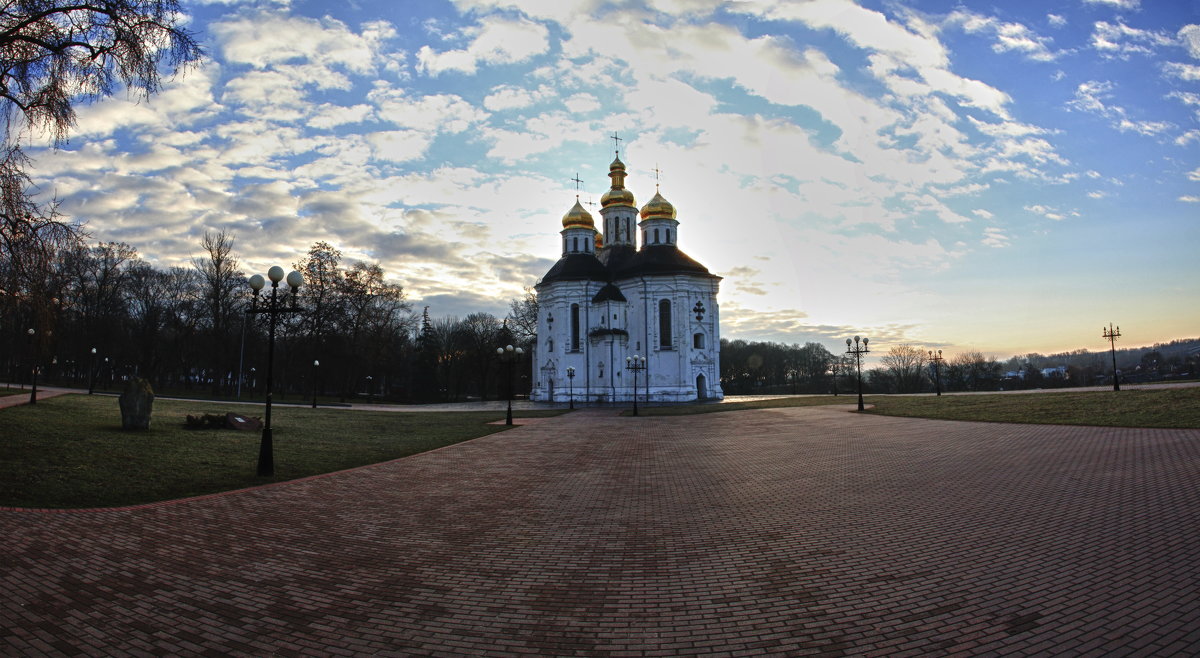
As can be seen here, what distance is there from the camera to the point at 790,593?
200 inches

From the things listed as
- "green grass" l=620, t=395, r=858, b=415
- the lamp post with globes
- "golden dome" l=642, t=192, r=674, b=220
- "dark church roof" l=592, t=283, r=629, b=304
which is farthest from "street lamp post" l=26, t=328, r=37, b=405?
"golden dome" l=642, t=192, r=674, b=220

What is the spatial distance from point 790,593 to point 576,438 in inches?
555

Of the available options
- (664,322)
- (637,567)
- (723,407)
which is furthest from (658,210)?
(637,567)

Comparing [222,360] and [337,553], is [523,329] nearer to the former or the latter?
[222,360]

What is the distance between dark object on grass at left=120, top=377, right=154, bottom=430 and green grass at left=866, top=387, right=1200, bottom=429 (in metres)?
27.5

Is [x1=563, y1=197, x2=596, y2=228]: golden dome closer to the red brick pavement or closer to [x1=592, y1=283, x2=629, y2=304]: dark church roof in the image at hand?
[x1=592, y1=283, x2=629, y2=304]: dark church roof

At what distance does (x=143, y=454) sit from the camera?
11766 millimetres

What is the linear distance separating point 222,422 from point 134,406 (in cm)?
247

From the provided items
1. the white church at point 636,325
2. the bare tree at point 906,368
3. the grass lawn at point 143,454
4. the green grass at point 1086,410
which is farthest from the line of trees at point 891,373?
the grass lawn at point 143,454

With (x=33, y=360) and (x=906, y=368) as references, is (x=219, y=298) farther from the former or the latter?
(x=906, y=368)

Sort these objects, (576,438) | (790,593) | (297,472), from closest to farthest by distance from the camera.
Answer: (790,593), (297,472), (576,438)

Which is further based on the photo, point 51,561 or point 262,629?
point 51,561

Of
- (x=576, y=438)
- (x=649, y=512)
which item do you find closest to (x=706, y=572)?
(x=649, y=512)

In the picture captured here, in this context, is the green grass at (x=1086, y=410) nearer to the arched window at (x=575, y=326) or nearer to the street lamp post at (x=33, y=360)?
the arched window at (x=575, y=326)
